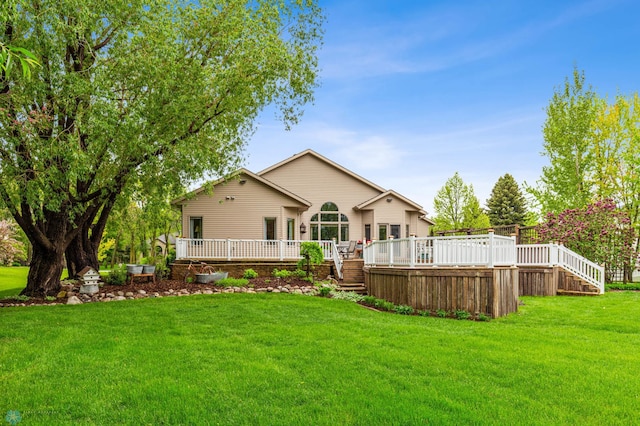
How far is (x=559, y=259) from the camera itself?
14.9 metres

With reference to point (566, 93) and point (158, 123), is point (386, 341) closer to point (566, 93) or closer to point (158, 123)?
point (158, 123)

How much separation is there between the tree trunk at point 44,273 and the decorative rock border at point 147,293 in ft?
1.77

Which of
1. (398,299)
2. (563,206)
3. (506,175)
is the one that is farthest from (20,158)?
(506,175)

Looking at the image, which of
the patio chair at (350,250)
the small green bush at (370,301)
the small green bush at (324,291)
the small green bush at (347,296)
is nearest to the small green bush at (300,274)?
the small green bush at (324,291)

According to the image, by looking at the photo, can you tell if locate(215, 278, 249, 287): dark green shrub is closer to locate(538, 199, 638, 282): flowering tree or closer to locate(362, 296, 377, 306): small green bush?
locate(362, 296, 377, 306): small green bush

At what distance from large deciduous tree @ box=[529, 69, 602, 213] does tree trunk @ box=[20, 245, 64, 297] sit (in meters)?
23.2

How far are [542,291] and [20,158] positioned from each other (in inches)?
618

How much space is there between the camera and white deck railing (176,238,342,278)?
16800 millimetres

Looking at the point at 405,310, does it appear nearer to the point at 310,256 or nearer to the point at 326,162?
the point at 310,256

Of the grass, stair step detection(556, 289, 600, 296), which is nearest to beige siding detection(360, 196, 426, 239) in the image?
stair step detection(556, 289, 600, 296)

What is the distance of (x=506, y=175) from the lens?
1618 inches

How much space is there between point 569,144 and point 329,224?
542 inches

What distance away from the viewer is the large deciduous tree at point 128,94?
9.45m

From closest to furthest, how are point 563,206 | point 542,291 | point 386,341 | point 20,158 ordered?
point 386,341 → point 20,158 → point 542,291 → point 563,206
